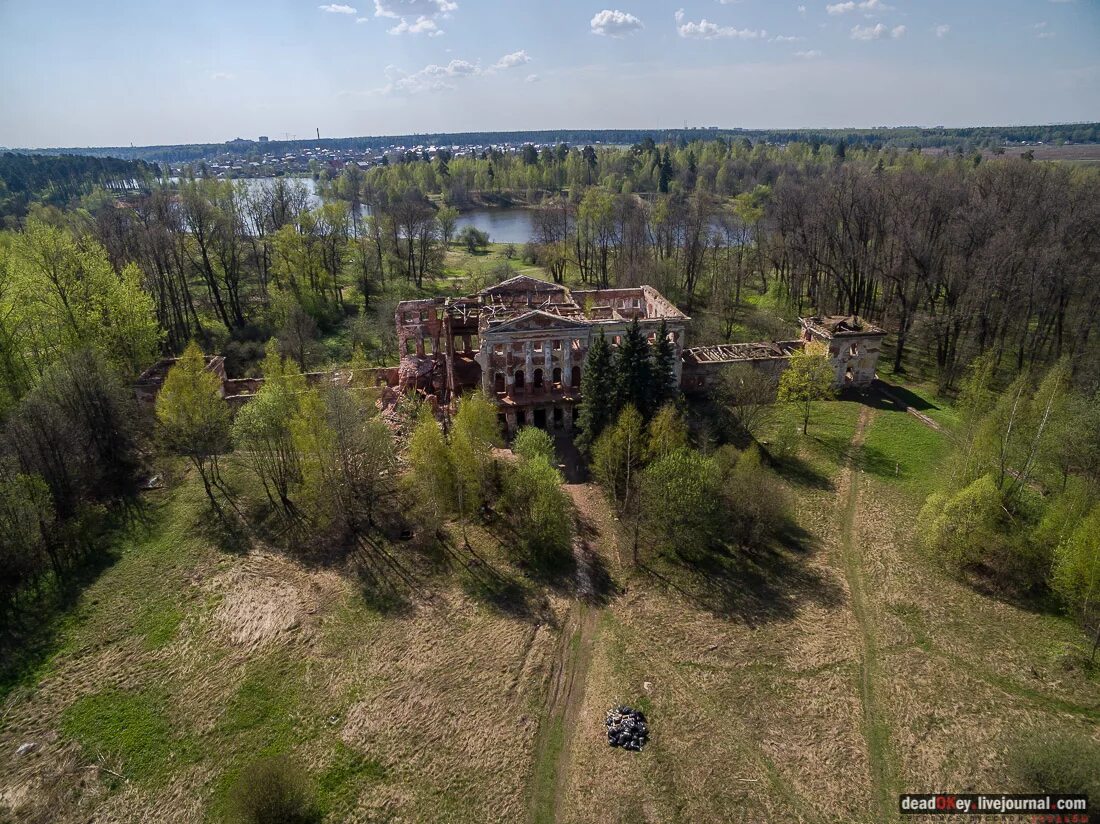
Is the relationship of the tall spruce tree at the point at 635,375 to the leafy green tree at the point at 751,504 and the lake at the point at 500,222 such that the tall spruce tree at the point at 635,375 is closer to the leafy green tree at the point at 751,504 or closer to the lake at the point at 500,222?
the leafy green tree at the point at 751,504

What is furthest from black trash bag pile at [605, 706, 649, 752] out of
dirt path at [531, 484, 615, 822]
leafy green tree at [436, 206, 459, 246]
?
leafy green tree at [436, 206, 459, 246]

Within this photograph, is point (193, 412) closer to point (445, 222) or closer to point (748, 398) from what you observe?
point (748, 398)

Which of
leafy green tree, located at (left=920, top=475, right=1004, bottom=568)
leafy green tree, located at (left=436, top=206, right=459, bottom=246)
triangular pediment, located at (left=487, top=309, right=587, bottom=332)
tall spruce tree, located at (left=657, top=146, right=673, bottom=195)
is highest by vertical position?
tall spruce tree, located at (left=657, top=146, right=673, bottom=195)

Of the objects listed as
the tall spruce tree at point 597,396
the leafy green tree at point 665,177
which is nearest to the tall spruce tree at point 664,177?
the leafy green tree at point 665,177

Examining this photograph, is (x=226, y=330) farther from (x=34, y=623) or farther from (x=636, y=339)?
(x=636, y=339)

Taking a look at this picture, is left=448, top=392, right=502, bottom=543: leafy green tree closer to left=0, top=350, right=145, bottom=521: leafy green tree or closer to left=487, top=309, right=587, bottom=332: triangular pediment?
left=487, top=309, right=587, bottom=332: triangular pediment

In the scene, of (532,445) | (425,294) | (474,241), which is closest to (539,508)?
(532,445)
